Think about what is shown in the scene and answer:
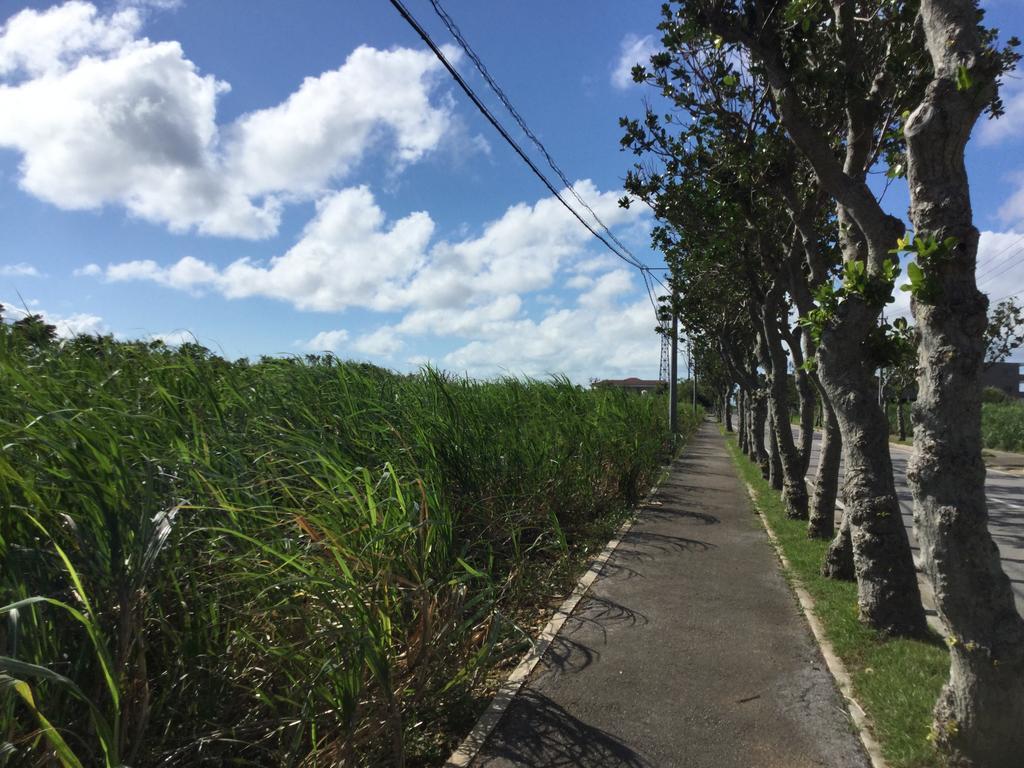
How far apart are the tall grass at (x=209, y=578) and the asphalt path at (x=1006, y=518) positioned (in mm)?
5063

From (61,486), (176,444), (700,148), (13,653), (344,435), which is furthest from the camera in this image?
(700,148)

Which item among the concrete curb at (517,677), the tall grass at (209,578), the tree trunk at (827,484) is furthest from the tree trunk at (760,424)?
the tall grass at (209,578)

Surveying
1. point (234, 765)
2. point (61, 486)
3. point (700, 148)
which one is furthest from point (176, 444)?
point (700, 148)

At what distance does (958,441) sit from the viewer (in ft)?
10.4

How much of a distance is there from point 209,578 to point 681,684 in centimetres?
290

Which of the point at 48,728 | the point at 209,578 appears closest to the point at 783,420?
the point at 209,578

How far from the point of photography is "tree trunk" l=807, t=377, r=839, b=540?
25.4 feet

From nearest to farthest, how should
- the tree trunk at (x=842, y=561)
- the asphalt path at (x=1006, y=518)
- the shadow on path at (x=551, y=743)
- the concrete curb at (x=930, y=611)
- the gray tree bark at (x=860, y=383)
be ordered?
the shadow on path at (x=551, y=743)
the gray tree bark at (x=860, y=383)
the concrete curb at (x=930, y=611)
the tree trunk at (x=842, y=561)
the asphalt path at (x=1006, y=518)

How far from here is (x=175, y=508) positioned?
2783 millimetres

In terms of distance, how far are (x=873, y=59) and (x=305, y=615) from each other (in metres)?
7.35

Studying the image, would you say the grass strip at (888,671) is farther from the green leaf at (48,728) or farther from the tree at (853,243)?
the green leaf at (48,728)

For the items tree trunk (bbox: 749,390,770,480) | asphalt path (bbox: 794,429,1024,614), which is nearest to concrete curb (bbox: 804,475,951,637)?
asphalt path (bbox: 794,429,1024,614)

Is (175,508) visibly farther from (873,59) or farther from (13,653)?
(873,59)

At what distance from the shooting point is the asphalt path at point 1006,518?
25.0 ft
